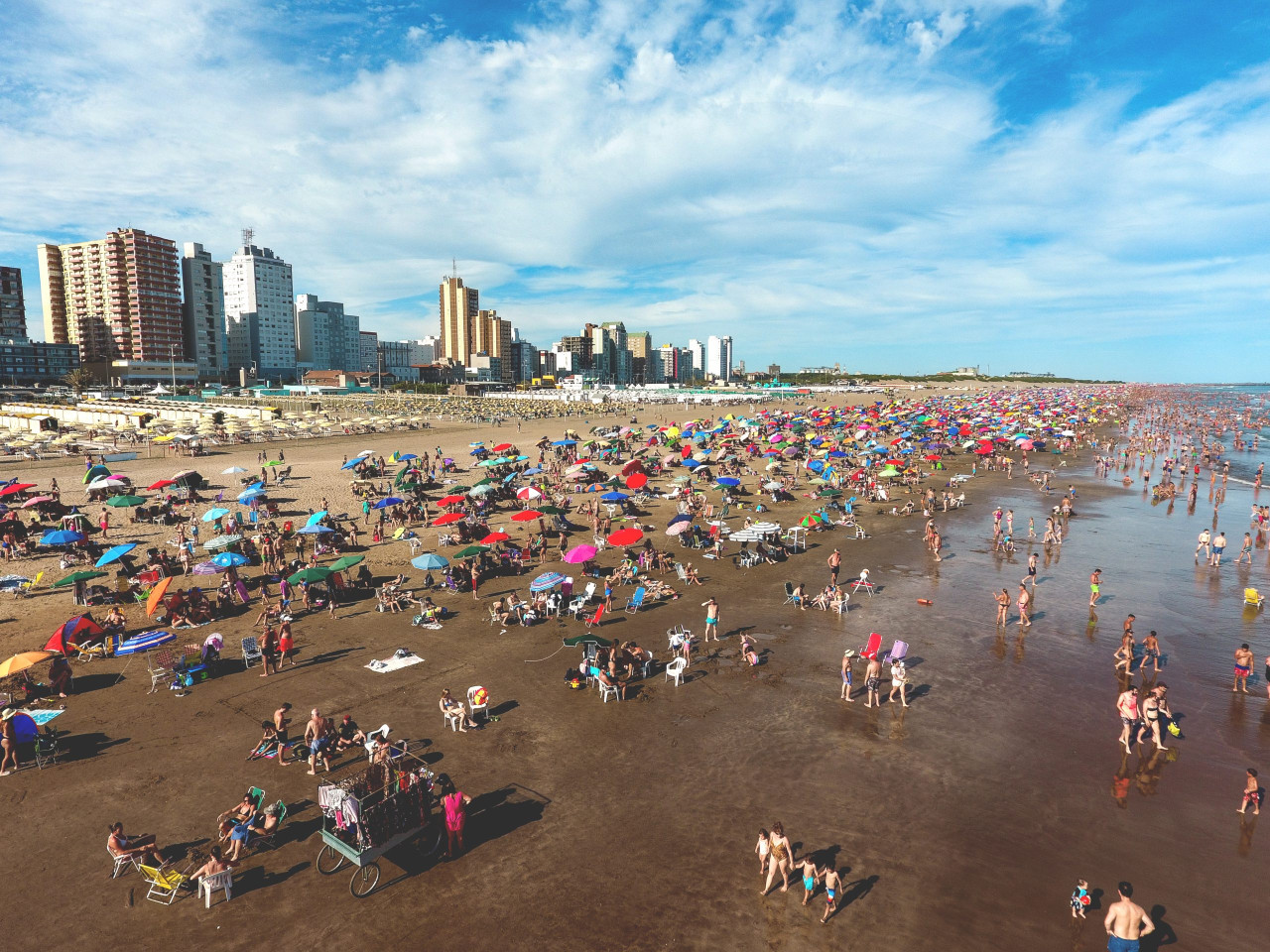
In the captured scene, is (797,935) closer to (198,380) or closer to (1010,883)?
(1010,883)

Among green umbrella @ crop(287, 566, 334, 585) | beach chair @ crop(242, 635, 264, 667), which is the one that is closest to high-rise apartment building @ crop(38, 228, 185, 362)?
green umbrella @ crop(287, 566, 334, 585)

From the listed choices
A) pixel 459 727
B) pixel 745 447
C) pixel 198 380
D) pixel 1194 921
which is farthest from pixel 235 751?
pixel 198 380

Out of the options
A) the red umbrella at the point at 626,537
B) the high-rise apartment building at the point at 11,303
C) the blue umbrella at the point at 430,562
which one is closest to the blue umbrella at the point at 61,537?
the blue umbrella at the point at 430,562

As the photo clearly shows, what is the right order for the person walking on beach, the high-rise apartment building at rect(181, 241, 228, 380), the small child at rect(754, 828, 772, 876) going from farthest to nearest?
the high-rise apartment building at rect(181, 241, 228, 380)
the person walking on beach
the small child at rect(754, 828, 772, 876)

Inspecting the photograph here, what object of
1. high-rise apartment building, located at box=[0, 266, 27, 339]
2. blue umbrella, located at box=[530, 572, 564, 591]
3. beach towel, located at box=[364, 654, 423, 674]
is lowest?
beach towel, located at box=[364, 654, 423, 674]

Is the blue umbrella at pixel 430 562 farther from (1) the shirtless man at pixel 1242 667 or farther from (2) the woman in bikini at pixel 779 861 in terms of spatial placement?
→ (1) the shirtless man at pixel 1242 667

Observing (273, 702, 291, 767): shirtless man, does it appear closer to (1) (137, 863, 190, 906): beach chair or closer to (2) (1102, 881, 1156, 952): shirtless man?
(1) (137, 863, 190, 906): beach chair
